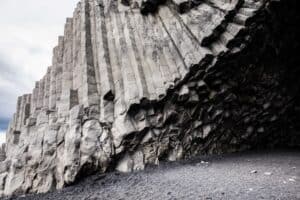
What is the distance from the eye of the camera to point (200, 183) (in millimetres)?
3627

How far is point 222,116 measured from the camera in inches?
215

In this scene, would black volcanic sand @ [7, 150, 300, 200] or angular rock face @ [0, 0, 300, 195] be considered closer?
black volcanic sand @ [7, 150, 300, 200]

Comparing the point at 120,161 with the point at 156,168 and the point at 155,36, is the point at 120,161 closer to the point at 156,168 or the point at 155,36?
the point at 156,168

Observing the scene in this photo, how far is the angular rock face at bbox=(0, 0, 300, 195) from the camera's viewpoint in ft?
14.9

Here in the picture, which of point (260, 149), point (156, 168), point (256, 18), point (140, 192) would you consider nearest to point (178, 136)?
point (156, 168)

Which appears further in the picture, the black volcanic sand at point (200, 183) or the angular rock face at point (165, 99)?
the angular rock face at point (165, 99)

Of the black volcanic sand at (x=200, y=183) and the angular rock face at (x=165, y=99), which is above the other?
the angular rock face at (x=165, y=99)

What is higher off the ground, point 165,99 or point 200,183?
point 165,99

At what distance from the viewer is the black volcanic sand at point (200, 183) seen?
3.23 m

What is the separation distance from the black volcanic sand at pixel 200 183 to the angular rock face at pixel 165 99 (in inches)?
12.2

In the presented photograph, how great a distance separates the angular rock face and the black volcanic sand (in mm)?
311

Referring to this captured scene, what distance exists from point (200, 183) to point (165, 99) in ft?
6.70

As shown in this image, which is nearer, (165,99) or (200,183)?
(200,183)

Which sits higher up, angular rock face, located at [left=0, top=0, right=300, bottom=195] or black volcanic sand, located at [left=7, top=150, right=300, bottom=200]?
angular rock face, located at [left=0, top=0, right=300, bottom=195]
